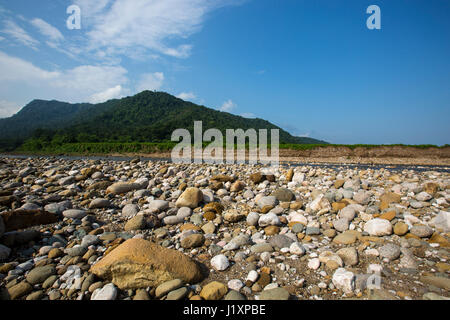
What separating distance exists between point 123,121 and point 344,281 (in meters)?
90.4

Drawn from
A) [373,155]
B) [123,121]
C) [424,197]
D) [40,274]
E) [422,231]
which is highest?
[123,121]

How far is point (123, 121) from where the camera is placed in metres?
Result: 81.2

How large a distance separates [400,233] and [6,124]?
13716 centimetres

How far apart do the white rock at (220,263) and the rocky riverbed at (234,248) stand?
0.01 meters

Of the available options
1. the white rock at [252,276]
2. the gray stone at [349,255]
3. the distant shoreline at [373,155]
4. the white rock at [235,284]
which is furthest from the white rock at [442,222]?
the distant shoreline at [373,155]

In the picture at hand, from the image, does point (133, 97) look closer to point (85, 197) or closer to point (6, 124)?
point (6, 124)

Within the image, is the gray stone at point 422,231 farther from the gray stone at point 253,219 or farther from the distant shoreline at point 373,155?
the distant shoreline at point 373,155

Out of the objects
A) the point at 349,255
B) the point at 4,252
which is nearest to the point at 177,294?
the point at 349,255

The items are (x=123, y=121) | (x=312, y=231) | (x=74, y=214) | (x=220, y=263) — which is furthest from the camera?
(x=123, y=121)

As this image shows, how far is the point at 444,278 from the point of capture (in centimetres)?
224

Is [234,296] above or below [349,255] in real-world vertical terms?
below

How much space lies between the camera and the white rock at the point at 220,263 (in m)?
2.64

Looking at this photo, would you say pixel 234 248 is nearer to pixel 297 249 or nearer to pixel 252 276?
pixel 252 276
